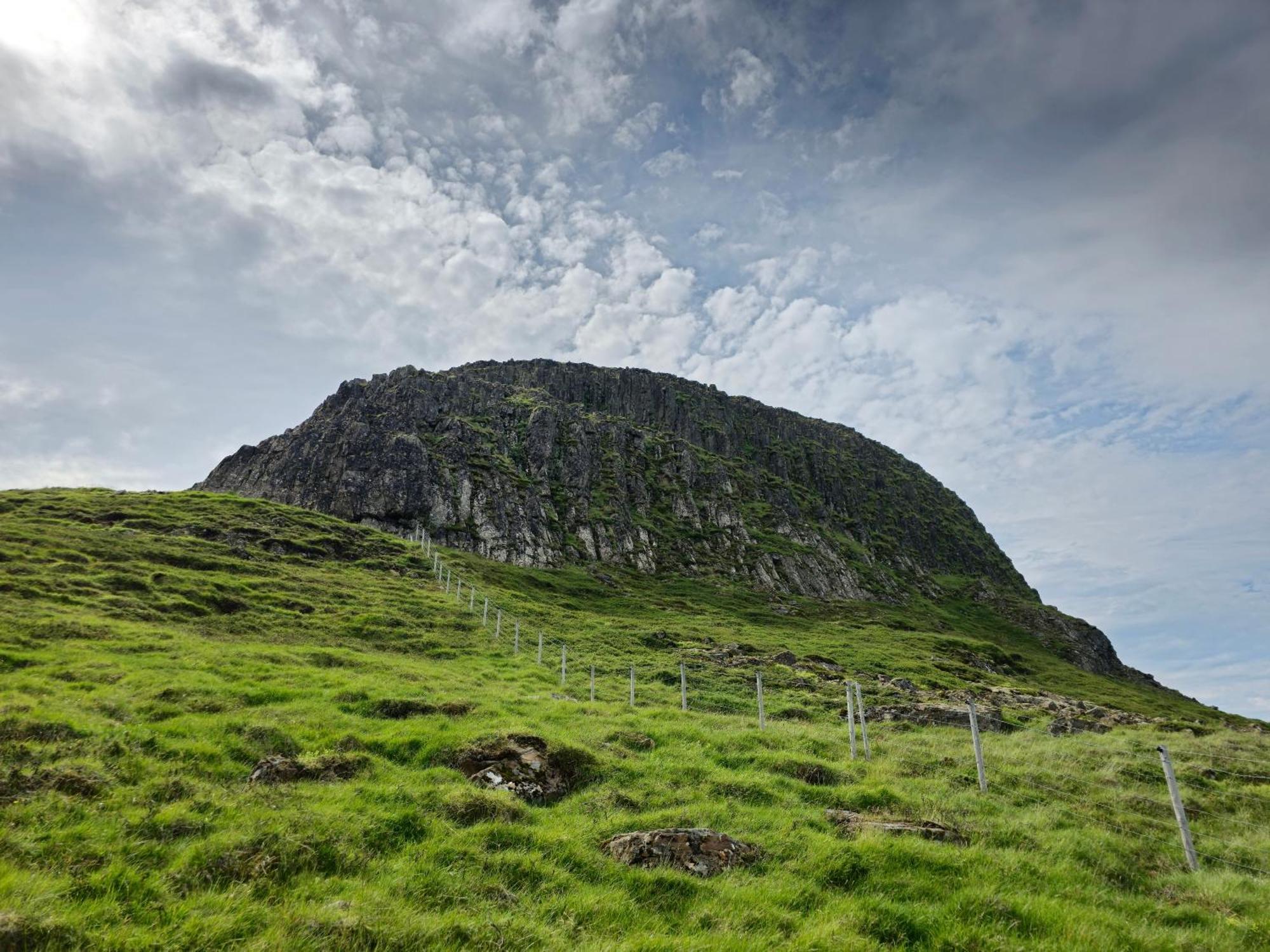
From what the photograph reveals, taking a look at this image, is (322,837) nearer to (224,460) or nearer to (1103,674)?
(224,460)

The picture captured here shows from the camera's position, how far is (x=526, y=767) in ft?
42.2

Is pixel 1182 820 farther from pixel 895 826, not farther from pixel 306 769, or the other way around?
pixel 306 769

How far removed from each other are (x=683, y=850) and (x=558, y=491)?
127 metres

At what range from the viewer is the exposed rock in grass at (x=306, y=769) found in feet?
37.4

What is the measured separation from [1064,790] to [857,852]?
932 cm

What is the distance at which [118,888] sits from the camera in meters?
7.11

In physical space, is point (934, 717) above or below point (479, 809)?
below

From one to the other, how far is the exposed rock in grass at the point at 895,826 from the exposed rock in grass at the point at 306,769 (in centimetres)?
956

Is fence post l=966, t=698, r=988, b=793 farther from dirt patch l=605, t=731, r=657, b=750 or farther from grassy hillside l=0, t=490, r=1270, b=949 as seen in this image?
dirt patch l=605, t=731, r=657, b=750

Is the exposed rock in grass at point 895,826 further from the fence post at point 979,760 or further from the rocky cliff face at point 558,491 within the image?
the rocky cliff face at point 558,491

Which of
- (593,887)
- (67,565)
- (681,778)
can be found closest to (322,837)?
(593,887)

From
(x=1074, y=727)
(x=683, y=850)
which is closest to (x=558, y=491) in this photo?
(x=1074, y=727)

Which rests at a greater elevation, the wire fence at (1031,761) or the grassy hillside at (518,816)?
the grassy hillside at (518,816)

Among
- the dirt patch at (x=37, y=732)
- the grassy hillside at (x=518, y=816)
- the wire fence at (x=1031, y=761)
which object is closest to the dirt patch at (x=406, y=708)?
the grassy hillside at (x=518, y=816)
